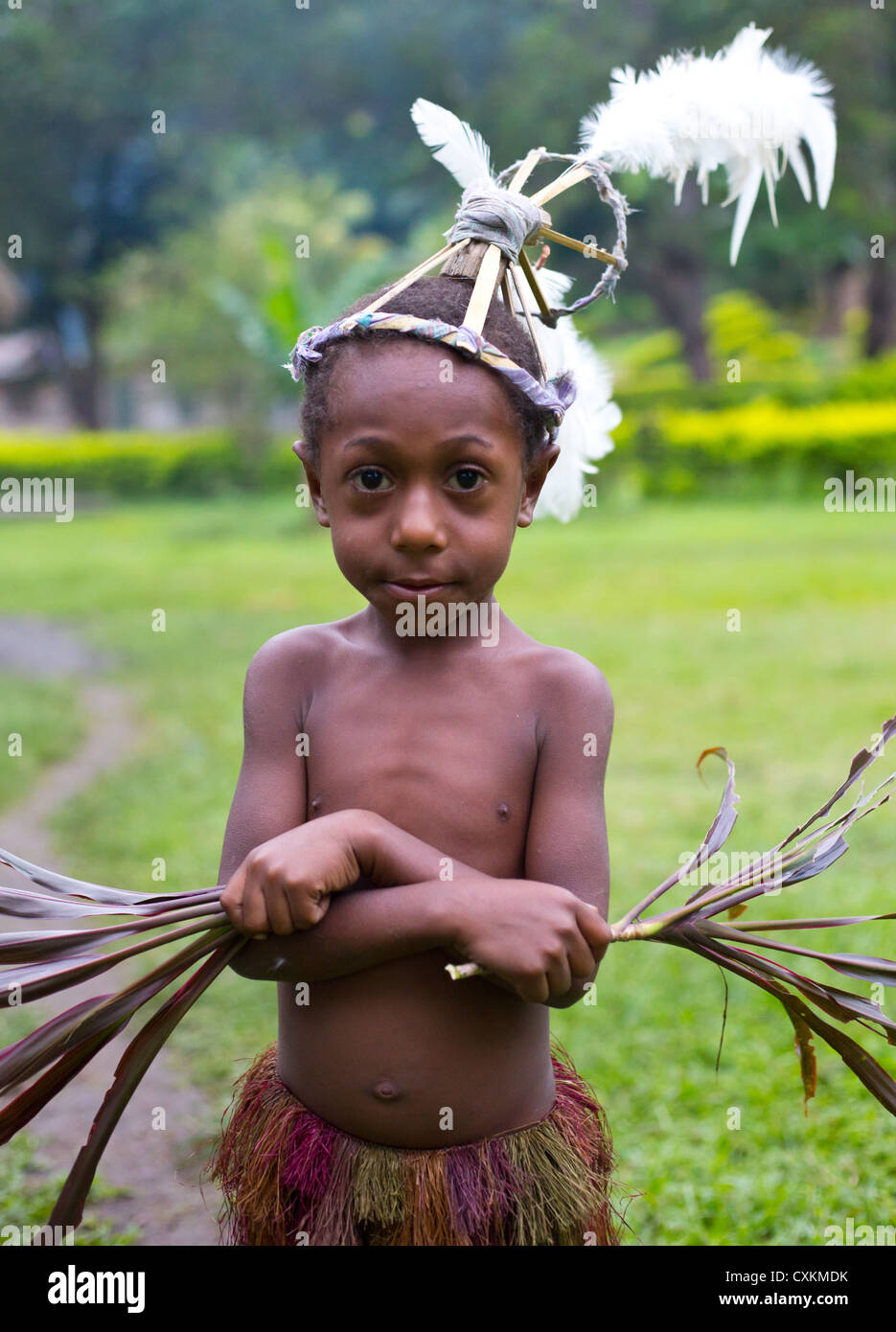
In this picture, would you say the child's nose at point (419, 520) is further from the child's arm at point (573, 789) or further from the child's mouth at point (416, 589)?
the child's arm at point (573, 789)

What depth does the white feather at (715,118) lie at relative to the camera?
2076 millimetres

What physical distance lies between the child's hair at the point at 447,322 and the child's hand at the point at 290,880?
22.1 inches

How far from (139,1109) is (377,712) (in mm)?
1929

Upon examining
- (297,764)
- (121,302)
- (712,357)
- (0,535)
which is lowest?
(297,764)

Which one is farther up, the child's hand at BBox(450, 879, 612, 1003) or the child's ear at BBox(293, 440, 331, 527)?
the child's ear at BBox(293, 440, 331, 527)

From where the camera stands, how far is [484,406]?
1.71m

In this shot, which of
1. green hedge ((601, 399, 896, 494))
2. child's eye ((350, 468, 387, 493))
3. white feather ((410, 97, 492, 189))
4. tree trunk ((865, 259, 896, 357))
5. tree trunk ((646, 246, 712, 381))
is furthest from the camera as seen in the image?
tree trunk ((646, 246, 712, 381))

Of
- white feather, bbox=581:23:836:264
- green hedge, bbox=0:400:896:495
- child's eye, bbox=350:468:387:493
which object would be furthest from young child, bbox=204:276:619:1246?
green hedge, bbox=0:400:896:495

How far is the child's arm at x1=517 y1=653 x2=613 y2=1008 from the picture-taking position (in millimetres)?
1786

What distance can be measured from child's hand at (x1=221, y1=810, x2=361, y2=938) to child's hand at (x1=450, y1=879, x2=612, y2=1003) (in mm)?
165

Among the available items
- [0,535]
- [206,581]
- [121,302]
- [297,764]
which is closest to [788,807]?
[297,764]

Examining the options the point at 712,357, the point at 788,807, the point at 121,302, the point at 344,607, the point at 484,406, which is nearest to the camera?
the point at 484,406

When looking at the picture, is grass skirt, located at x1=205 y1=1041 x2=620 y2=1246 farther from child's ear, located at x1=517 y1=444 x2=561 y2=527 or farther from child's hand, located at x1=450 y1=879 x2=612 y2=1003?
child's ear, located at x1=517 y1=444 x2=561 y2=527

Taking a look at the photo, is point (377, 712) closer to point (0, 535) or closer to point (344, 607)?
point (344, 607)
